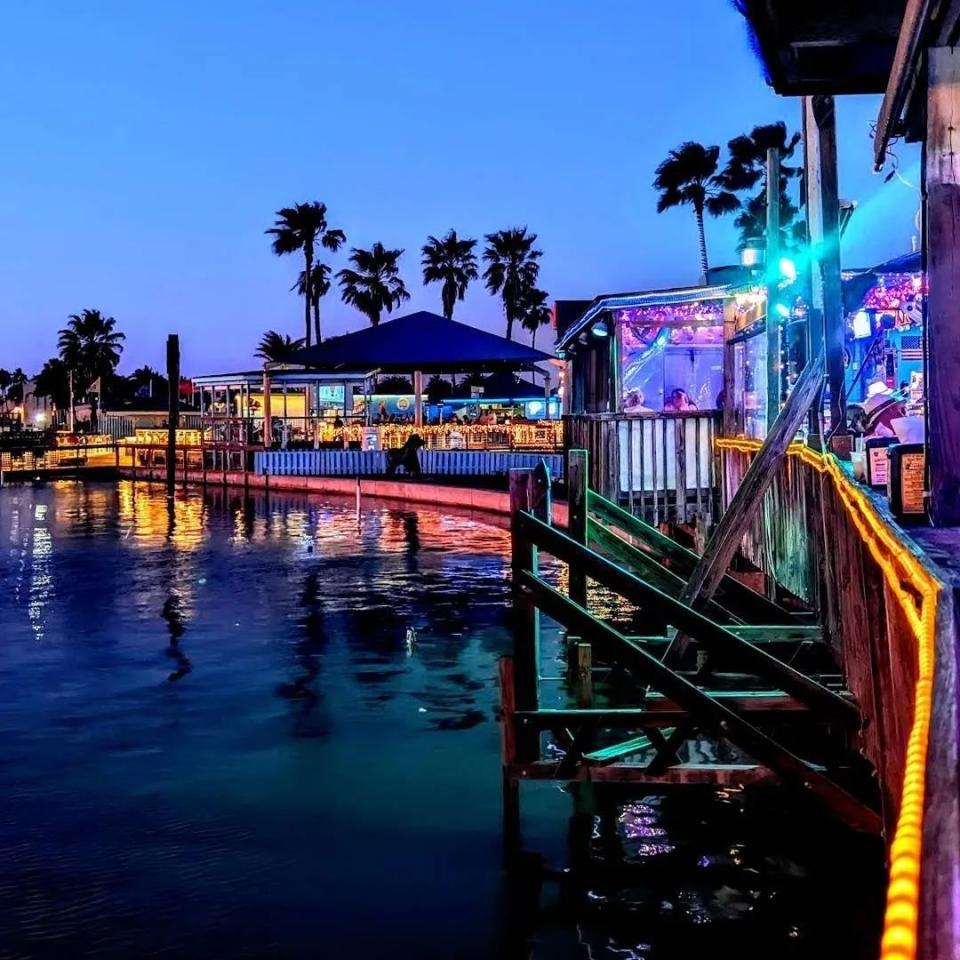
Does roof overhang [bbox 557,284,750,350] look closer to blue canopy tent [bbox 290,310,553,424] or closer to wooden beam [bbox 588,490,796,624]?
wooden beam [bbox 588,490,796,624]

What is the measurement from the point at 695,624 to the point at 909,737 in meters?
3.76

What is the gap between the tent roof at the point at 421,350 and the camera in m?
34.6

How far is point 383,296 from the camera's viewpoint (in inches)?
3797

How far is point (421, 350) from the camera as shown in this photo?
115ft

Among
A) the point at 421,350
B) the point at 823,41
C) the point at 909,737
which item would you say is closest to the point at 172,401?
the point at 421,350

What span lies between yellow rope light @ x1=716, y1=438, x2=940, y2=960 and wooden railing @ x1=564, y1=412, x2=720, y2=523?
9082 millimetres

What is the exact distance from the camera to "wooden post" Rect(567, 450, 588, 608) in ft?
31.5

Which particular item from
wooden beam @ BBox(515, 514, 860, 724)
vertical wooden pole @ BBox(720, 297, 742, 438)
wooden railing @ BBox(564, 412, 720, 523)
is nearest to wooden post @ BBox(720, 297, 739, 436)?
vertical wooden pole @ BBox(720, 297, 742, 438)

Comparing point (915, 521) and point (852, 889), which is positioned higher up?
point (915, 521)

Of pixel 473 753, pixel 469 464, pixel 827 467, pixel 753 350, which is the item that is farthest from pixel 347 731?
pixel 469 464

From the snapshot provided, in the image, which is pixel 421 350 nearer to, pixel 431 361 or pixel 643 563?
pixel 431 361

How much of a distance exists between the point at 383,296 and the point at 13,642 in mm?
85419

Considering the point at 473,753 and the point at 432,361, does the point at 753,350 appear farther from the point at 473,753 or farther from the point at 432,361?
the point at 432,361

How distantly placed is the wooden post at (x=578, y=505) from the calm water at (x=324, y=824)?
4.19 ft
